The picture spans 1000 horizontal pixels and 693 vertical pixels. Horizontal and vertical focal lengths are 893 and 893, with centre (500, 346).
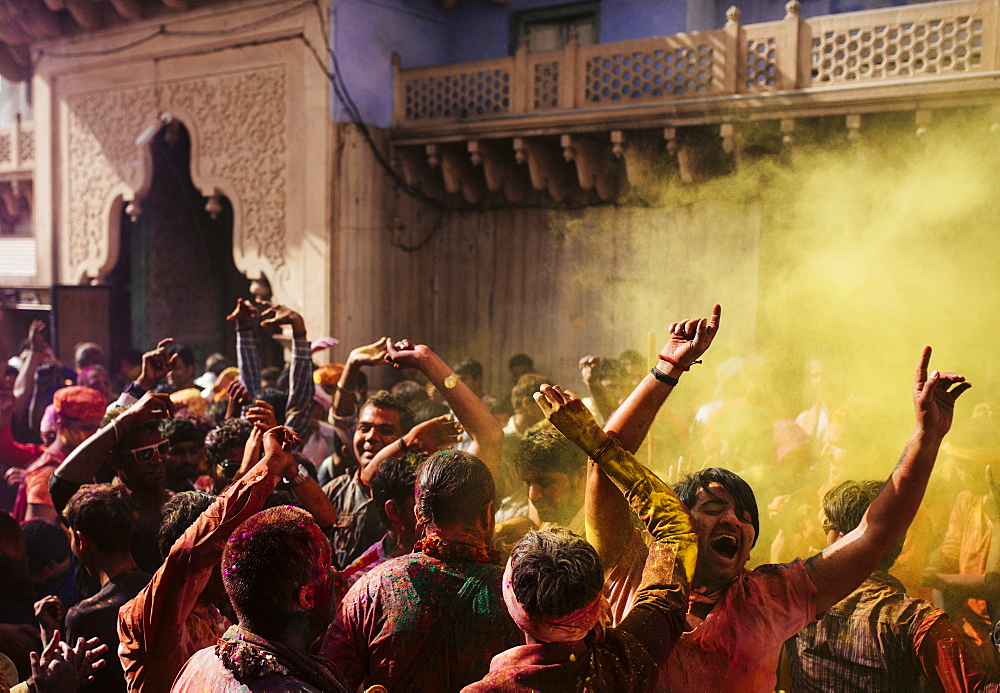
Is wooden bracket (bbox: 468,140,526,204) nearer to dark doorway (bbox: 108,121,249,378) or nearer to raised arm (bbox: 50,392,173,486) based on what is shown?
dark doorway (bbox: 108,121,249,378)

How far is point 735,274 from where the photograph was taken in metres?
8.47

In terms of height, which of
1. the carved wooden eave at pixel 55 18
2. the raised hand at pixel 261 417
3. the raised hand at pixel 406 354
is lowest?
the raised hand at pixel 261 417

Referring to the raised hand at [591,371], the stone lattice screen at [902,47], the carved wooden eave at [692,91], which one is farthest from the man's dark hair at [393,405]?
the stone lattice screen at [902,47]

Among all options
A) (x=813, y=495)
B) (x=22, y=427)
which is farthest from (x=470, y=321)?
(x=813, y=495)

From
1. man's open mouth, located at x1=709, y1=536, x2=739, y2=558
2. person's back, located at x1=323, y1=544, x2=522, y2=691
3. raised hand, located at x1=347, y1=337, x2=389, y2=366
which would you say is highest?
raised hand, located at x1=347, y1=337, x2=389, y2=366

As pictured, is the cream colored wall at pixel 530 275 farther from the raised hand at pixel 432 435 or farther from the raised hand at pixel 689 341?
the raised hand at pixel 689 341

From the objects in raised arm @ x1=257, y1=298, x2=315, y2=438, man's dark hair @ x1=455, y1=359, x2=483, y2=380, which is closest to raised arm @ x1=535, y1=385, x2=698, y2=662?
raised arm @ x1=257, y1=298, x2=315, y2=438

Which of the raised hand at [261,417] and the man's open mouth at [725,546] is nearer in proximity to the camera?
the man's open mouth at [725,546]

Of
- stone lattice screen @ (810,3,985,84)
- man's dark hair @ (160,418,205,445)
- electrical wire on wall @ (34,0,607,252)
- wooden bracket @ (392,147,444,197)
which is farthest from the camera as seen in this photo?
wooden bracket @ (392,147,444,197)

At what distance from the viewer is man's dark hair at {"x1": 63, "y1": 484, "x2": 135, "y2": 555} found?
2947 millimetres

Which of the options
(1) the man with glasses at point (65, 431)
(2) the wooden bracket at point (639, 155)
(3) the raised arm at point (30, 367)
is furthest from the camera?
(3) the raised arm at point (30, 367)

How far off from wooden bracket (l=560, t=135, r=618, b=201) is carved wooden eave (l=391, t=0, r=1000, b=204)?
0.04ft

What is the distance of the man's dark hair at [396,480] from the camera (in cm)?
289

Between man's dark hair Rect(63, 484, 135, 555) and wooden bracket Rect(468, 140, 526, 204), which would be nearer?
man's dark hair Rect(63, 484, 135, 555)
